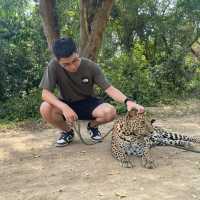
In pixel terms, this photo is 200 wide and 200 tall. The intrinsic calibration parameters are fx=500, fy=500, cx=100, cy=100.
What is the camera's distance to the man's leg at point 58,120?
6328 mm

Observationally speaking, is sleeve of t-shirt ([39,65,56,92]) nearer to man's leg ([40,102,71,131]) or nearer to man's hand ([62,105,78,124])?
man's leg ([40,102,71,131])

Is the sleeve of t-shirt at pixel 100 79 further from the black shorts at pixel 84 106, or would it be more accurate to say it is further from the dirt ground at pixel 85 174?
the dirt ground at pixel 85 174

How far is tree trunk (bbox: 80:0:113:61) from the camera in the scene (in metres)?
8.99

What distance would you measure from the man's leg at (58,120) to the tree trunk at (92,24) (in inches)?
115

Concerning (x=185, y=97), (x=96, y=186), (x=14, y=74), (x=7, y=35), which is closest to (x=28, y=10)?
(x=7, y=35)

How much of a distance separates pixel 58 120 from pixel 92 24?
3.25 meters

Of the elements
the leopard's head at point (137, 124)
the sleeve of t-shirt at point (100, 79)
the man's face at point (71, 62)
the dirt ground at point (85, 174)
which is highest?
the man's face at point (71, 62)

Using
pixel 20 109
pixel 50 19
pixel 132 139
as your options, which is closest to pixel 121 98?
pixel 132 139

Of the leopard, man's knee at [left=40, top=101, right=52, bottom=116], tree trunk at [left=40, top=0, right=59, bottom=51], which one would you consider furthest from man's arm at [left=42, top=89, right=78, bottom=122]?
tree trunk at [left=40, top=0, right=59, bottom=51]

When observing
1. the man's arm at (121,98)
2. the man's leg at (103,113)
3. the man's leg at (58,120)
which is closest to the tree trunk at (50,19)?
the man's leg at (58,120)

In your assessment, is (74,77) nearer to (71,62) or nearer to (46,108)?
(71,62)

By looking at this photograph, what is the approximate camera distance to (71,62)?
19.5 ft

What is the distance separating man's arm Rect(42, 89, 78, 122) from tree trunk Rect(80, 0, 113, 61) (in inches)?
125

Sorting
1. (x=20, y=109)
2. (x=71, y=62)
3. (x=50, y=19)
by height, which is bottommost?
(x=20, y=109)
